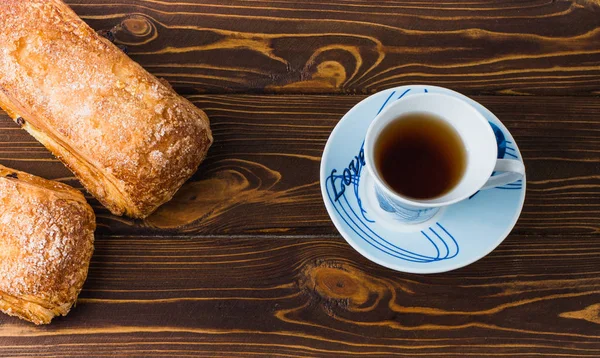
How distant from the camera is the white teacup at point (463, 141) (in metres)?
0.79

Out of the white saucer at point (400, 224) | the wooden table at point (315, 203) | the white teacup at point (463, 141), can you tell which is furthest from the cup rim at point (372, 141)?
the wooden table at point (315, 203)

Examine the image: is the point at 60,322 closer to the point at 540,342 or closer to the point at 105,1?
the point at 105,1

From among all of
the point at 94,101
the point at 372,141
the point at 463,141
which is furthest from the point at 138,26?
the point at 463,141

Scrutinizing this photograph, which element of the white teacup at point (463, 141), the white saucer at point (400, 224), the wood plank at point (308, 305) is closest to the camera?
the white teacup at point (463, 141)

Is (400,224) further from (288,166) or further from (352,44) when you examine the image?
(352,44)

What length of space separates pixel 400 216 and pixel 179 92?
512 millimetres

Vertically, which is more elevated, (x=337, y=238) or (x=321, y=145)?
(x=321, y=145)

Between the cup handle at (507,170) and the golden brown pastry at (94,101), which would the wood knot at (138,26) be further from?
the cup handle at (507,170)

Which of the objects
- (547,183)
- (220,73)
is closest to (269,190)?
(220,73)

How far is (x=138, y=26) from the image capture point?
1.10m

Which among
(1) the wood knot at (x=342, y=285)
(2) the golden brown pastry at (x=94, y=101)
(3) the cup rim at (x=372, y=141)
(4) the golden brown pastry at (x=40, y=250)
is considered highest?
(3) the cup rim at (x=372, y=141)

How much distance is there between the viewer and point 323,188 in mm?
939

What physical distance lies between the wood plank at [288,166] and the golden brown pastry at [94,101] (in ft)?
0.33

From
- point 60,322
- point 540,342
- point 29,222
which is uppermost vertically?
point 540,342
